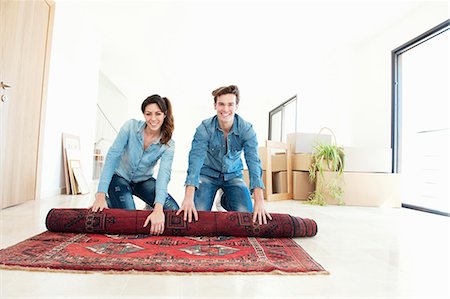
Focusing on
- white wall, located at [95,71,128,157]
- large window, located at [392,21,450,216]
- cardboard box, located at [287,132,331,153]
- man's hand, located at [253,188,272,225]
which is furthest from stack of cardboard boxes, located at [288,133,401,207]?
white wall, located at [95,71,128,157]

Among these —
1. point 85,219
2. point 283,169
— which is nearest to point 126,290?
point 85,219

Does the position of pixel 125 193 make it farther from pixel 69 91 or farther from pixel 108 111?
pixel 108 111

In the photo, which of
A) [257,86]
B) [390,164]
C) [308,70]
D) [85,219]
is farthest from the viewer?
[257,86]

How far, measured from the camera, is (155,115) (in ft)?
5.33

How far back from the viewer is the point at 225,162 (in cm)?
187

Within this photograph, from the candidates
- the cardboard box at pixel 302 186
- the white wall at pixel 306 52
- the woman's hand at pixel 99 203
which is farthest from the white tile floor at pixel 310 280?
the white wall at pixel 306 52

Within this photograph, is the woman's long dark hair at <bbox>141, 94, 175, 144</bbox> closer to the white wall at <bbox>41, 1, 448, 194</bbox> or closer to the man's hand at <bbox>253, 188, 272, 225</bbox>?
the man's hand at <bbox>253, 188, 272, 225</bbox>

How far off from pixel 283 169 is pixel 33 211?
282 cm

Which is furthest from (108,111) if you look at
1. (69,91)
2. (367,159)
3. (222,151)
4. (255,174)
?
(255,174)

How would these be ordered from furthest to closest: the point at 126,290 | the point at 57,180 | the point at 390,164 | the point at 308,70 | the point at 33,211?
the point at 308,70 → the point at 390,164 → the point at 57,180 → the point at 33,211 → the point at 126,290

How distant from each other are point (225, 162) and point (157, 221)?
590 millimetres

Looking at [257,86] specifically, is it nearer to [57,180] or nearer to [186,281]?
[57,180]

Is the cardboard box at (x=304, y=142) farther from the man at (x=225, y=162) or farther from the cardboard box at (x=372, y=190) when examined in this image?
the man at (x=225, y=162)

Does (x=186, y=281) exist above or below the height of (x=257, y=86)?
below
